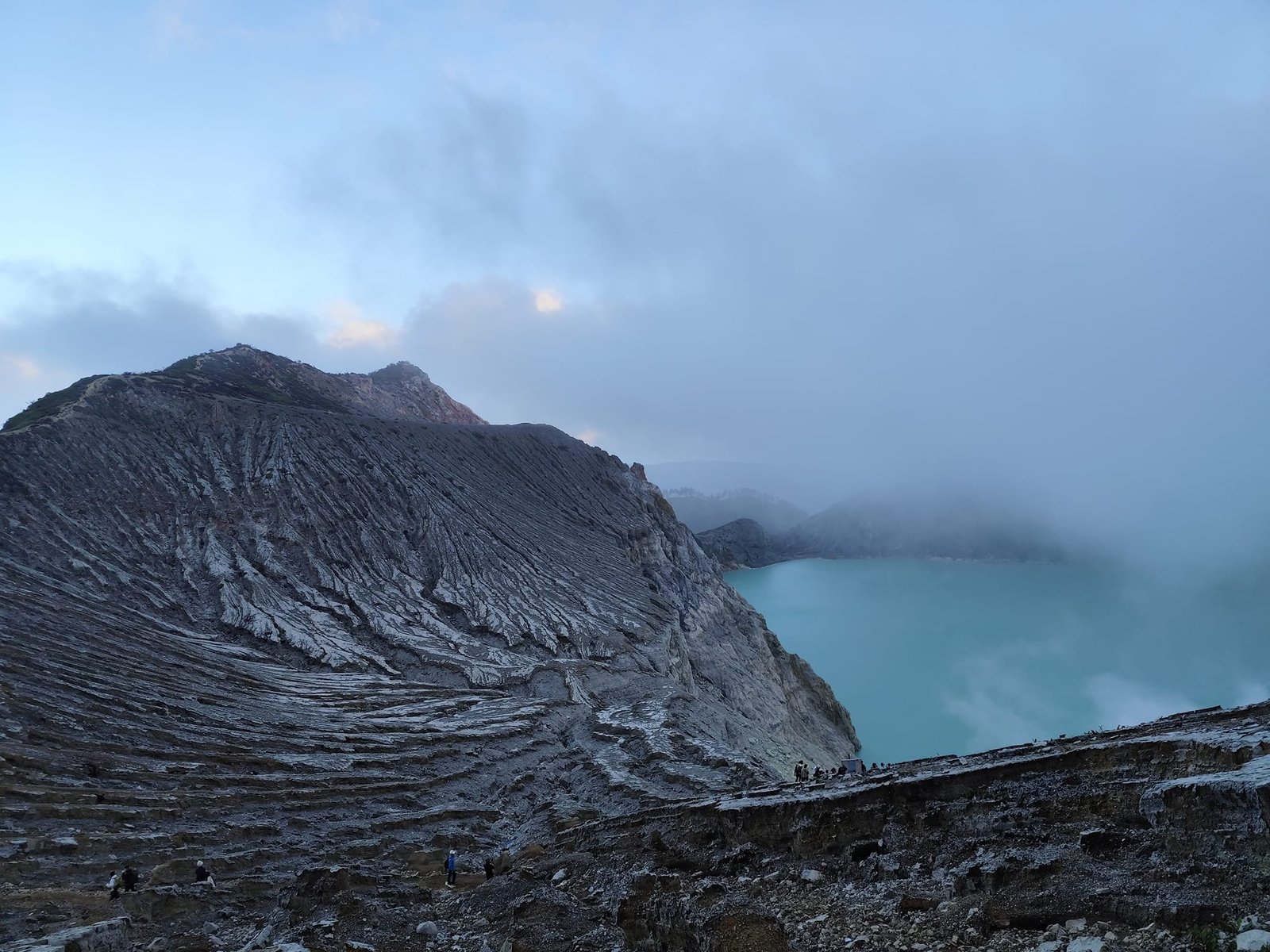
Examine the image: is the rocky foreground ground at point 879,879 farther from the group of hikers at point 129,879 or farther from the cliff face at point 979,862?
the group of hikers at point 129,879

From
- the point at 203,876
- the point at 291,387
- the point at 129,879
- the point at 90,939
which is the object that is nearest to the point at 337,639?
the point at 203,876

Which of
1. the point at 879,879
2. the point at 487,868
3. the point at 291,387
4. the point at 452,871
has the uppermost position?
the point at 291,387

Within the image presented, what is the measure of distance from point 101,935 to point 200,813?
670 centimetres

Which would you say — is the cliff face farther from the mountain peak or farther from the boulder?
the mountain peak

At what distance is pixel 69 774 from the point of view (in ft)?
54.3

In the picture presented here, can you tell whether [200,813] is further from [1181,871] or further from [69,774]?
[1181,871]

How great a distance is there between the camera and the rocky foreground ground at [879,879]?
6273 mm

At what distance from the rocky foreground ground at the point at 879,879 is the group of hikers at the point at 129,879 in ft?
0.88

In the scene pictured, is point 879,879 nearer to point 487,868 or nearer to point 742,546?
point 487,868

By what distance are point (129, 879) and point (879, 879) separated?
12253mm

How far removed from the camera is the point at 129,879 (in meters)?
12.6

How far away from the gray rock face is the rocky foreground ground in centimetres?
395

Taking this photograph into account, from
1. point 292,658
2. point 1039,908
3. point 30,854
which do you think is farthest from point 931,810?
point 292,658

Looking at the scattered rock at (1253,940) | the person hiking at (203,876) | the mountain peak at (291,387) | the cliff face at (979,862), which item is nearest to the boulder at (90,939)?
the person hiking at (203,876)
